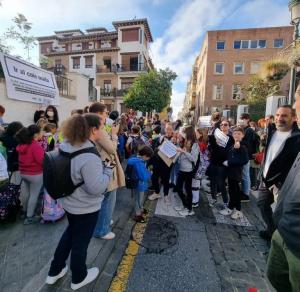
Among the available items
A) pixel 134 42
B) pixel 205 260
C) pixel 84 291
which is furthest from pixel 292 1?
pixel 134 42

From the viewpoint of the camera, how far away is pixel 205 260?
2.70 meters

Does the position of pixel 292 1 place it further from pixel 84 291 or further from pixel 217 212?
pixel 84 291

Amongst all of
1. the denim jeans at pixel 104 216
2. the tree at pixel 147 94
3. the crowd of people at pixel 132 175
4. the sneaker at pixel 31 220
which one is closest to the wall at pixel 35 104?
the crowd of people at pixel 132 175

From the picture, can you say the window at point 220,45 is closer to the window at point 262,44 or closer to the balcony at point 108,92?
the window at point 262,44

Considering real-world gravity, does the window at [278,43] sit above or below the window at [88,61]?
above

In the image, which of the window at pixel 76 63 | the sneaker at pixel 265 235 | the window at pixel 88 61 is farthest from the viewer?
the window at pixel 76 63

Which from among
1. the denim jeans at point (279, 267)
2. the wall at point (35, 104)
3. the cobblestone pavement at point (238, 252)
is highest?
the wall at point (35, 104)

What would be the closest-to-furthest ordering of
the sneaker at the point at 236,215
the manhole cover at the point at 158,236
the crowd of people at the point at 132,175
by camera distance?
the crowd of people at the point at 132,175 < the manhole cover at the point at 158,236 < the sneaker at the point at 236,215

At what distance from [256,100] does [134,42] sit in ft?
67.2

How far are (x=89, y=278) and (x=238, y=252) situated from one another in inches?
78.4

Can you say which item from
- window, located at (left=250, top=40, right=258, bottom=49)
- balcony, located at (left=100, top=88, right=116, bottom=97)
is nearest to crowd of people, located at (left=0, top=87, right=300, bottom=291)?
balcony, located at (left=100, top=88, right=116, bottom=97)

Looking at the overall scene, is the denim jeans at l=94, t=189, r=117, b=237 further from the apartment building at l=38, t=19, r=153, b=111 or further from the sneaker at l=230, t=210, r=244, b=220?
the apartment building at l=38, t=19, r=153, b=111

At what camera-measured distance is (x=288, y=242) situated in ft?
4.71

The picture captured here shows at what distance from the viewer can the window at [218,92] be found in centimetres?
3067
